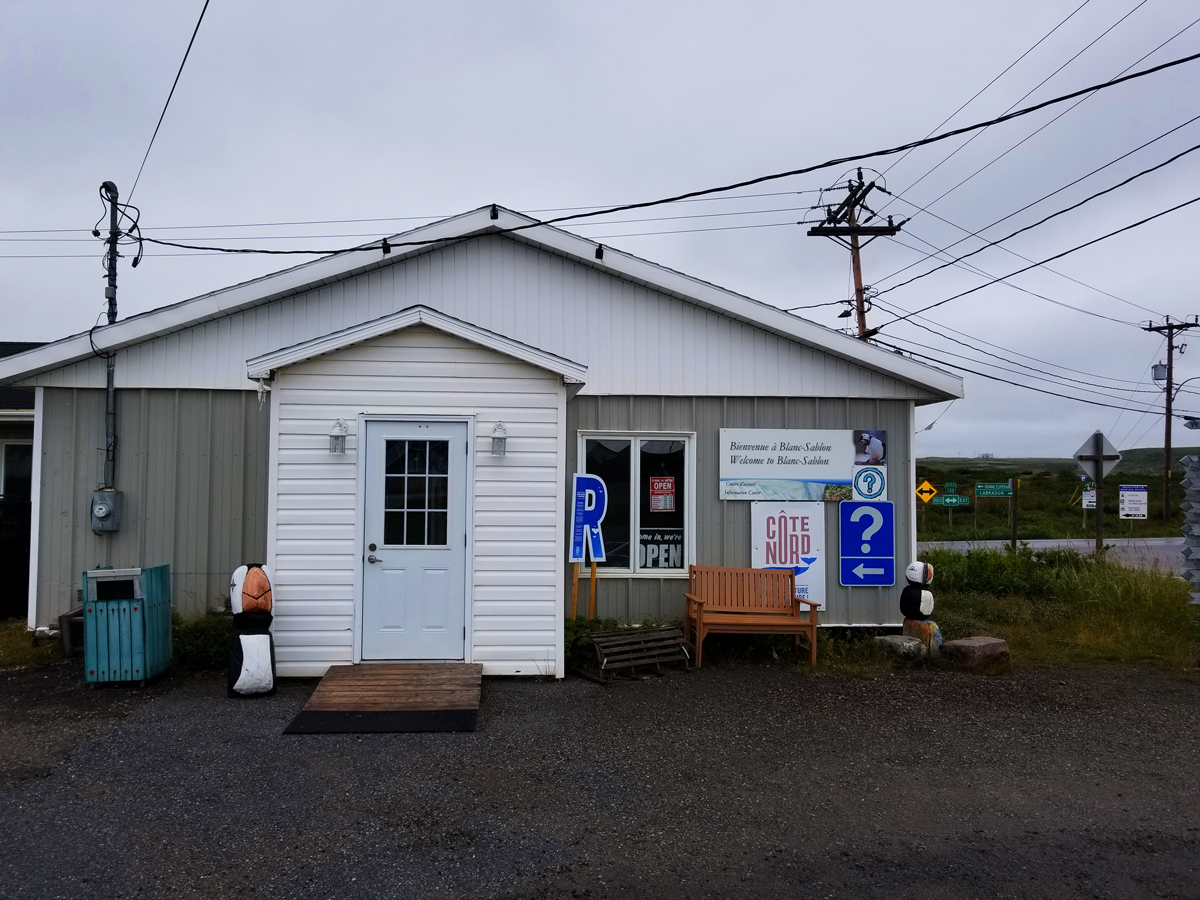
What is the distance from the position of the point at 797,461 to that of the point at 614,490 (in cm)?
204

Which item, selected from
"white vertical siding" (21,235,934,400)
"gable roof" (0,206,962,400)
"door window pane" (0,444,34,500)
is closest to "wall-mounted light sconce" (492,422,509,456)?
"white vertical siding" (21,235,934,400)

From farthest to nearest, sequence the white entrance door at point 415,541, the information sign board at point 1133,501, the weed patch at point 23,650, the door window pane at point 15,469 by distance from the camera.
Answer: the information sign board at point 1133,501 → the door window pane at point 15,469 → the weed patch at point 23,650 → the white entrance door at point 415,541

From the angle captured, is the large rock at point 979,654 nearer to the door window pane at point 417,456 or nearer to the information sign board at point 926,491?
the door window pane at point 417,456

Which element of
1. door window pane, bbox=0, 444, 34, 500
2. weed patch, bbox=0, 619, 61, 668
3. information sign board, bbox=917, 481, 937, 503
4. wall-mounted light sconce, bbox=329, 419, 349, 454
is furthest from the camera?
information sign board, bbox=917, 481, 937, 503

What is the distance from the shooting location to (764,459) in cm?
902

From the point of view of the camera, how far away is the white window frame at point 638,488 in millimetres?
8867

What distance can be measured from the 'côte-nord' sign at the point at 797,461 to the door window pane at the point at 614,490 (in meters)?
1.07

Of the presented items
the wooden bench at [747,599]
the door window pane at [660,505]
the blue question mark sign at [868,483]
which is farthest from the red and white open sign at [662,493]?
the blue question mark sign at [868,483]

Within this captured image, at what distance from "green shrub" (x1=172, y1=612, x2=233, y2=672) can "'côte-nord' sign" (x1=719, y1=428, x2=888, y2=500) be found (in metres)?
5.15

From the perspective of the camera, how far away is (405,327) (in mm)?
7102

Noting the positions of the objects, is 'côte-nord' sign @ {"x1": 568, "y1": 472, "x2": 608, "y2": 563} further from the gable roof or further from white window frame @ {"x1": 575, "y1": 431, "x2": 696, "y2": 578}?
the gable roof

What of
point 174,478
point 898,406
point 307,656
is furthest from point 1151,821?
point 174,478

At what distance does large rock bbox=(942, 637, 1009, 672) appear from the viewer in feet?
25.9

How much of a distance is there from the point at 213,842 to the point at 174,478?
5.33 m
